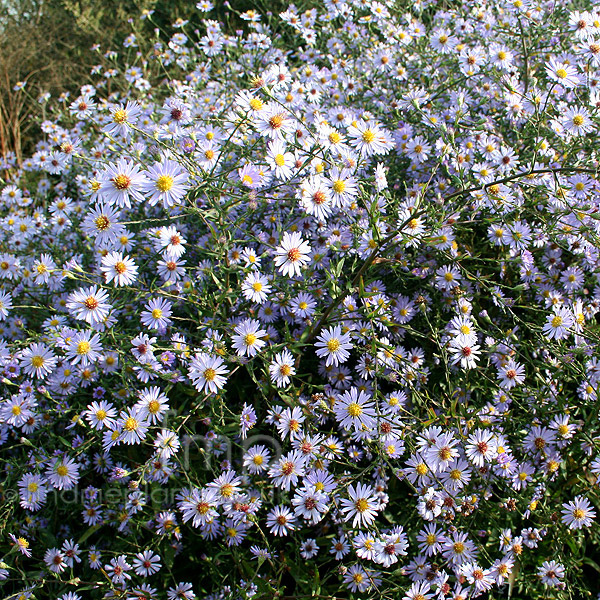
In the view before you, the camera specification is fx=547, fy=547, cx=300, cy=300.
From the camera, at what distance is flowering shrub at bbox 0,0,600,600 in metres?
1.88

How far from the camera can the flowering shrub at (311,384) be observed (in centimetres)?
188

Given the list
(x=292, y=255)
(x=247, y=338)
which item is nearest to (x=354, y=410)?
(x=247, y=338)

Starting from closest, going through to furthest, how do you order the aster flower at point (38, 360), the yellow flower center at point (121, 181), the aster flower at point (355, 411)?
the yellow flower center at point (121, 181), the aster flower at point (355, 411), the aster flower at point (38, 360)

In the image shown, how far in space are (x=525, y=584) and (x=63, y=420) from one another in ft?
6.33

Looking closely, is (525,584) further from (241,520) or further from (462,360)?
(241,520)

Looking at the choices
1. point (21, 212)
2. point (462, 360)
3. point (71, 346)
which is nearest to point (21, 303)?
point (21, 212)

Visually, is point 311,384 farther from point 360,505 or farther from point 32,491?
point 32,491

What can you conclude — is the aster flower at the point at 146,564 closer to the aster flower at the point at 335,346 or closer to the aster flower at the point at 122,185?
the aster flower at the point at 335,346

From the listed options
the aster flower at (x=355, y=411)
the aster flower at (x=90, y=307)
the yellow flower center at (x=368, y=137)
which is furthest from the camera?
the yellow flower center at (x=368, y=137)

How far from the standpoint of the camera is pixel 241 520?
188 centimetres

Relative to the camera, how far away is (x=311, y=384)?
6.71 feet

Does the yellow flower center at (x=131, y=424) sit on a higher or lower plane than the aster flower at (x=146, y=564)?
higher

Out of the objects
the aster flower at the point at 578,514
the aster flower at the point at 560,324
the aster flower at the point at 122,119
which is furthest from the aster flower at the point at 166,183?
the aster flower at the point at 578,514

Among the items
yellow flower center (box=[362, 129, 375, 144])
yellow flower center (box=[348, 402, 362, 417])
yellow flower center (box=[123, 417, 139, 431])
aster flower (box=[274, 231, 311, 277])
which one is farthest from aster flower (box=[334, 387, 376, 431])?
yellow flower center (box=[362, 129, 375, 144])
